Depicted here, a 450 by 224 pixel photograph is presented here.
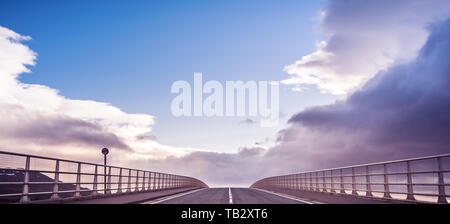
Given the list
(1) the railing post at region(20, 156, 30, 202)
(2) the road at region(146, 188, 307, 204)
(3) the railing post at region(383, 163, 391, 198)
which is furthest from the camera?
(3) the railing post at region(383, 163, 391, 198)

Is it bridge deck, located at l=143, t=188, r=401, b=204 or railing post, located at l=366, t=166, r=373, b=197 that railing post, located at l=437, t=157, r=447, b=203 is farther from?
railing post, located at l=366, t=166, r=373, b=197

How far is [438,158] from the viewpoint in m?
13.7

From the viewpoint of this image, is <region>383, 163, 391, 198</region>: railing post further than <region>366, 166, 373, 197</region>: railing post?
No

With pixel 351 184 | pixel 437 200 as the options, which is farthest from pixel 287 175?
pixel 437 200

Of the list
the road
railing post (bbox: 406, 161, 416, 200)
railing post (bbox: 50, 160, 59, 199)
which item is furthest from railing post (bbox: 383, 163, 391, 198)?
railing post (bbox: 50, 160, 59, 199)

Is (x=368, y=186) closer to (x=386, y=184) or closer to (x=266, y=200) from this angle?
(x=386, y=184)

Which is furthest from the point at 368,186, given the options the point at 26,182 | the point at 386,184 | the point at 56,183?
the point at 26,182

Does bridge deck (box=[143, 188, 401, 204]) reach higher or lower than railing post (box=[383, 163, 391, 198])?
lower
